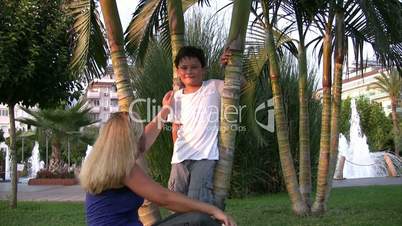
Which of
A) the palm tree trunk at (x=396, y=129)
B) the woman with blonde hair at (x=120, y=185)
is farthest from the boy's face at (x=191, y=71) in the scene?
the palm tree trunk at (x=396, y=129)

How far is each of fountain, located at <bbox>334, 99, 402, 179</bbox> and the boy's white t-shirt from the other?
14.9 m

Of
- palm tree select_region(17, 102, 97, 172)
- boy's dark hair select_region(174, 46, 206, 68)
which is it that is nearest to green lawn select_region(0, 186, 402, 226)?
boy's dark hair select_region(174, 46, 206, 68)

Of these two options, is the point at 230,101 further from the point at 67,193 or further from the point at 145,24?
the point at 67,193

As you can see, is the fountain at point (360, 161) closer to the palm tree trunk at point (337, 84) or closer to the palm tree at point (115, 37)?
the palm tree trunk at point (337, 84)

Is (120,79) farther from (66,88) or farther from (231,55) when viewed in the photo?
(66,88)

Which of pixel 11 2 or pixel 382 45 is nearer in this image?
pixel 382 45

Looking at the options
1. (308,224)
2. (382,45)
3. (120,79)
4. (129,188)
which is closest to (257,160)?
(308,224)

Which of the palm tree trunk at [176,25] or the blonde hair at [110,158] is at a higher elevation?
the palm tree trunk at [176,25]

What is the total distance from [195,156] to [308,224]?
4128 millimetres

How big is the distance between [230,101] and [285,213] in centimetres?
526

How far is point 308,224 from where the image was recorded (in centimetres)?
754

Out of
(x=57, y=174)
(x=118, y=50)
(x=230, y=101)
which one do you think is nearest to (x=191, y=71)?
(x=230, y=101)

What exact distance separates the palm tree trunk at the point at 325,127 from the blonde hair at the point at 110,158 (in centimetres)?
580

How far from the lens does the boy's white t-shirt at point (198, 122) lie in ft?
12.9
